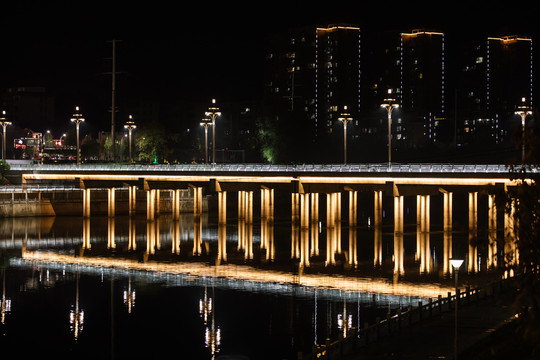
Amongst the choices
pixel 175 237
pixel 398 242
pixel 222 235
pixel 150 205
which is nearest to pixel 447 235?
pixel 398 242

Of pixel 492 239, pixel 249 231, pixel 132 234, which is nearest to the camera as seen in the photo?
pixel 492 239

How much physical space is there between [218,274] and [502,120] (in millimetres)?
123807

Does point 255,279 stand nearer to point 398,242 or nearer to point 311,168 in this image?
point 398,242

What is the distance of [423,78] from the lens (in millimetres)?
170750

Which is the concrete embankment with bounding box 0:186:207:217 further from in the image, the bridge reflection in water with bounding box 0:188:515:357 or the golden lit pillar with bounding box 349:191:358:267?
the golden lit pillar with bounding box 349:191:358:267

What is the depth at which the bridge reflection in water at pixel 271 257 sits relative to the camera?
139 ft

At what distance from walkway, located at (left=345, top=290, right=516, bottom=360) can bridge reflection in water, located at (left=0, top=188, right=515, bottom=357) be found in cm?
363

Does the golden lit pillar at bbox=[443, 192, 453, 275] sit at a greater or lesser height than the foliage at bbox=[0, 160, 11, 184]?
lesser

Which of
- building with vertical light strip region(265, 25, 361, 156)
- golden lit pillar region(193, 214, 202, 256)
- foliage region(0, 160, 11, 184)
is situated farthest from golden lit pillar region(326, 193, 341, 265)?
building with vertical light strip region(265, 25, 361, 156)

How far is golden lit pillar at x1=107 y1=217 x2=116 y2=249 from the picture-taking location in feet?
237

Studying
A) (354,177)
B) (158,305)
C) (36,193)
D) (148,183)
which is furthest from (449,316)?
(36,193)

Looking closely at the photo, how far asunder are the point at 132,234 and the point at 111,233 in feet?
7.59

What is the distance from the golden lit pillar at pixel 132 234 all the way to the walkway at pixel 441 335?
41.7 m

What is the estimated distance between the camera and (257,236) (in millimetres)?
78312
